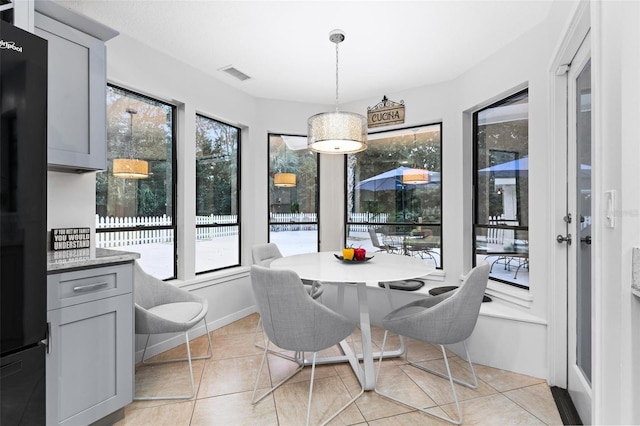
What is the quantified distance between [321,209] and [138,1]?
9.24ft

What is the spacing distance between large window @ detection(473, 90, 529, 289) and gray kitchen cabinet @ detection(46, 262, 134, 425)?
2949 millimetres

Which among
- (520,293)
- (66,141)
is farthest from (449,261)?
(66,141)

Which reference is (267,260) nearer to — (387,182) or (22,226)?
(387,182)

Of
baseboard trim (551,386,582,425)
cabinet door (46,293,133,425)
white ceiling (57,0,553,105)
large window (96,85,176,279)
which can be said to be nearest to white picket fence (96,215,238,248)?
large window (96,85,176,279)

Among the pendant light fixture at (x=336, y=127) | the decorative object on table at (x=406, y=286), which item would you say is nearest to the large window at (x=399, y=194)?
the decorative object on table at (x=406, y=286)

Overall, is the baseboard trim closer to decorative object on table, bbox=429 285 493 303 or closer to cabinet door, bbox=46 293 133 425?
decorative object on table, bbox=429 285 493 303

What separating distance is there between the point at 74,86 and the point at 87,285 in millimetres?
1144

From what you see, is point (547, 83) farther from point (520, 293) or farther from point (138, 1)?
point (138, 1)

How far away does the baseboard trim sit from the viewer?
6.23 ft

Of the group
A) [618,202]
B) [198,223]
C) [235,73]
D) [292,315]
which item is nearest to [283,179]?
[198,223]

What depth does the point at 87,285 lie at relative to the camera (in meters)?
1.74

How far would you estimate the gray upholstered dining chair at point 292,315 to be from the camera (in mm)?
1788

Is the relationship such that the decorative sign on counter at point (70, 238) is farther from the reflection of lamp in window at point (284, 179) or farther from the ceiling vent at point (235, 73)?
the reflection of lamp in window at point (284, 179)

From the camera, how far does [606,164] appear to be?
1.13 meters
